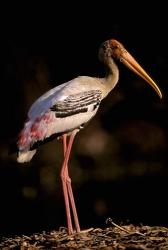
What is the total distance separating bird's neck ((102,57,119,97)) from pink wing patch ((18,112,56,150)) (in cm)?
48

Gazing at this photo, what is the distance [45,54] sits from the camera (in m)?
12.6

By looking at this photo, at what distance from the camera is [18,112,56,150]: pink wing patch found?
7.07 meters

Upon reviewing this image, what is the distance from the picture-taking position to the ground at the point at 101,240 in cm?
637

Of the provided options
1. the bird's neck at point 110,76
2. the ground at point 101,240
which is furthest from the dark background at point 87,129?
the ground at point 101,240

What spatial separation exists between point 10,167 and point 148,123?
66.7 inches

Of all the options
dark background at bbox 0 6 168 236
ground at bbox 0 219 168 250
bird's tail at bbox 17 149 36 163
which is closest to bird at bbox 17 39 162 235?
bird's tail at bbox 17 149 36 163

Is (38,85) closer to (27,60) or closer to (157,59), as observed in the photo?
(27,60)

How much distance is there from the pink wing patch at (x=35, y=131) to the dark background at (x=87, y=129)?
16.5 ft

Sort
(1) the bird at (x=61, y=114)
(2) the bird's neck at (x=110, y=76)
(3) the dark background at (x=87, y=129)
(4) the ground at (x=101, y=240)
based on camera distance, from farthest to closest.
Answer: (3) the dark background at (x=87, y=129), (2) the bird's neck at (x=110, y=76), (1) the bird at (x=61, y=114), (4) the ground at (x=101, y=240)

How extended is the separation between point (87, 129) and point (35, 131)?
223 inches

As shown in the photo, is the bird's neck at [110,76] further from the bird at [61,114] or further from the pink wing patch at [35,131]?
the pink wing patch at [35,131]

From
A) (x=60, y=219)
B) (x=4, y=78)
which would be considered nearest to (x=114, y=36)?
(x=4, y=78)

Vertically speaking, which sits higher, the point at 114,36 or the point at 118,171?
the point at 114,36

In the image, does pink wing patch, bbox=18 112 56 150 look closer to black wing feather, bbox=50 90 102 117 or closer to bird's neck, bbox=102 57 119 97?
black wing feather, bbox=50 90 102 117
